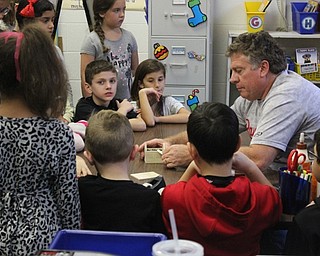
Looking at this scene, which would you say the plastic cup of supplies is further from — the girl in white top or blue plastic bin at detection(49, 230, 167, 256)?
the girl in white top

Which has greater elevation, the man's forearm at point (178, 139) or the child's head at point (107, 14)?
the child's head at point (107, 14)

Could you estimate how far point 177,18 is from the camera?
4.78 m

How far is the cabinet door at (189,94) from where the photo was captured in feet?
16.1

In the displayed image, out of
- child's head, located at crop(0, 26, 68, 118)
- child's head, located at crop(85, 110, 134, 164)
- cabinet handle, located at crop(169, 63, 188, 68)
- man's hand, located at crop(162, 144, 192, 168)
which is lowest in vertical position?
man's hand, located at crop(162, 144, 192, 168)

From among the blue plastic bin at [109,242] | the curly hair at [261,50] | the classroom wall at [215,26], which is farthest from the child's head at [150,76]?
the classroom wall at [215,26]

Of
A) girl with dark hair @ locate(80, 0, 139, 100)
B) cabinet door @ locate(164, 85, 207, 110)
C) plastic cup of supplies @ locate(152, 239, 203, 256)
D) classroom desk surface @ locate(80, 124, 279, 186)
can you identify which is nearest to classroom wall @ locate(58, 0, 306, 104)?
cabinet door @ locate(164, 85, 207, 110)

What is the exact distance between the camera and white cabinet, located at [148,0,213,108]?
4.74 meters

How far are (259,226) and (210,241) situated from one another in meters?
0.17

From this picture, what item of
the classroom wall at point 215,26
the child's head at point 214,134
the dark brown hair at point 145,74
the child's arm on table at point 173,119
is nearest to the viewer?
the child's head at point 214,134

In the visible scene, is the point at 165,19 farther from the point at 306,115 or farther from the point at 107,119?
the point at 107,119

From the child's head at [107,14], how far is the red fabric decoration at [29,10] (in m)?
0.58

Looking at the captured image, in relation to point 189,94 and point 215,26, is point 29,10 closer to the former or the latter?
point 189,94

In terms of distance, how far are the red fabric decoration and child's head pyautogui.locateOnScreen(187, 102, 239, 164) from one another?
187cm

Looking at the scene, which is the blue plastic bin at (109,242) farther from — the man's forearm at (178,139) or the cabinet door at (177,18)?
the cabinet door at (177,18)
